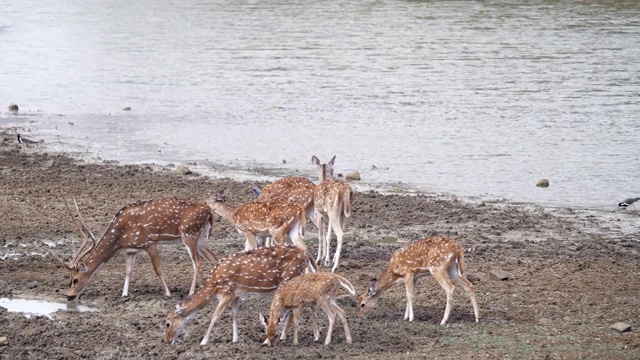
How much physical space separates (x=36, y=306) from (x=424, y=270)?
3.82 m

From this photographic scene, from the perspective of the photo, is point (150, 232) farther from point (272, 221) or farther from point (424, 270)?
point (424, 270)

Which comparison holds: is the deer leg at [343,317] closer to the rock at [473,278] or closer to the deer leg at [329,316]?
the deer leg at [329,316]

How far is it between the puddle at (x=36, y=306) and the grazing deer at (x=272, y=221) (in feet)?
5.93

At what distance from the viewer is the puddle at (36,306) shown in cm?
1145

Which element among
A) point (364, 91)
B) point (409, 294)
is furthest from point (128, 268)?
point (364, 91)

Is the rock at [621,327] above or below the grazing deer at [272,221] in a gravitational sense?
below

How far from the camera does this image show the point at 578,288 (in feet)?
39.9

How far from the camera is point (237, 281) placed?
10.5 meters

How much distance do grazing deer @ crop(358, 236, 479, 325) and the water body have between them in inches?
230

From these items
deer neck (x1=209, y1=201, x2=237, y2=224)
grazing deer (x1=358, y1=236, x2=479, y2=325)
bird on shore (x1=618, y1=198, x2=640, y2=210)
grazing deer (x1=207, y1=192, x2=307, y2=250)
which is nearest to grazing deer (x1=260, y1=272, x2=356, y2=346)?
grazing deer (x1=358, y1=236, x2=479, y2=325)

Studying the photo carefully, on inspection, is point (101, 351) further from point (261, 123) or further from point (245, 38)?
point (245, 38)

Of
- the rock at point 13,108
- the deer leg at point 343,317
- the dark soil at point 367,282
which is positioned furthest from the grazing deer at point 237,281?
the rock at point 13,108

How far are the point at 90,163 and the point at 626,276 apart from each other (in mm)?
9312

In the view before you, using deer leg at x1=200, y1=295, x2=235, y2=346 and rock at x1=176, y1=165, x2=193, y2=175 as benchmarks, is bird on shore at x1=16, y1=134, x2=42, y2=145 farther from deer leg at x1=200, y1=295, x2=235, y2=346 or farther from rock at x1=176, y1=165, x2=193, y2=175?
deer leg at x1=200, y1=295, x2=235, y2=346
